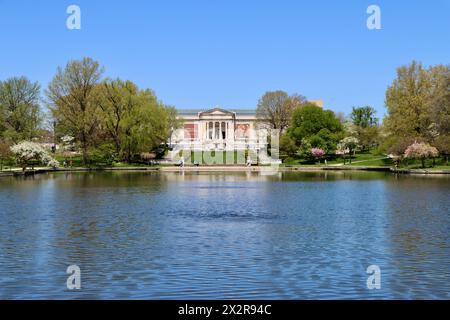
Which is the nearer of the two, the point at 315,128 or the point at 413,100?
the point at 413,100

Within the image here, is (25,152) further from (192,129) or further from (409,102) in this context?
(192,129)

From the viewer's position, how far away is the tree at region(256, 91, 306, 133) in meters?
125

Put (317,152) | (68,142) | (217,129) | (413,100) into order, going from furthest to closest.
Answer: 1. (217,129)
2. (68,142)
3. (317,152)
4. (413,100)

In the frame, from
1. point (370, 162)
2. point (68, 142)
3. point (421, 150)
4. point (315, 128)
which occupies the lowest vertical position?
point (370, 162)

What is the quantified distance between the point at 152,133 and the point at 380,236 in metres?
74.0

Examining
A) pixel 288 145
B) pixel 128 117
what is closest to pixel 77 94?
pixel 128 117

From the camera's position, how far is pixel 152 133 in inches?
3782

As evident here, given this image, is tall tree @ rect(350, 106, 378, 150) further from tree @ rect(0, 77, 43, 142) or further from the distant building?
tree @ rect(0, 77, 43, 142)

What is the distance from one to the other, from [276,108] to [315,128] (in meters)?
16.7

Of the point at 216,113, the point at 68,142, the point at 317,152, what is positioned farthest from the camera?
the point at 216,113

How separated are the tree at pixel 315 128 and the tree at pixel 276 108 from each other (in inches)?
442

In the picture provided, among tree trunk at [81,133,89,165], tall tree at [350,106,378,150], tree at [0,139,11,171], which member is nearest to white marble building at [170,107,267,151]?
tall tree at [350,106,378,150]

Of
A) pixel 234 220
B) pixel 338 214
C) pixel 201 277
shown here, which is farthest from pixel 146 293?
pixel 338 214

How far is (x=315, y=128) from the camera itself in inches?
4333
